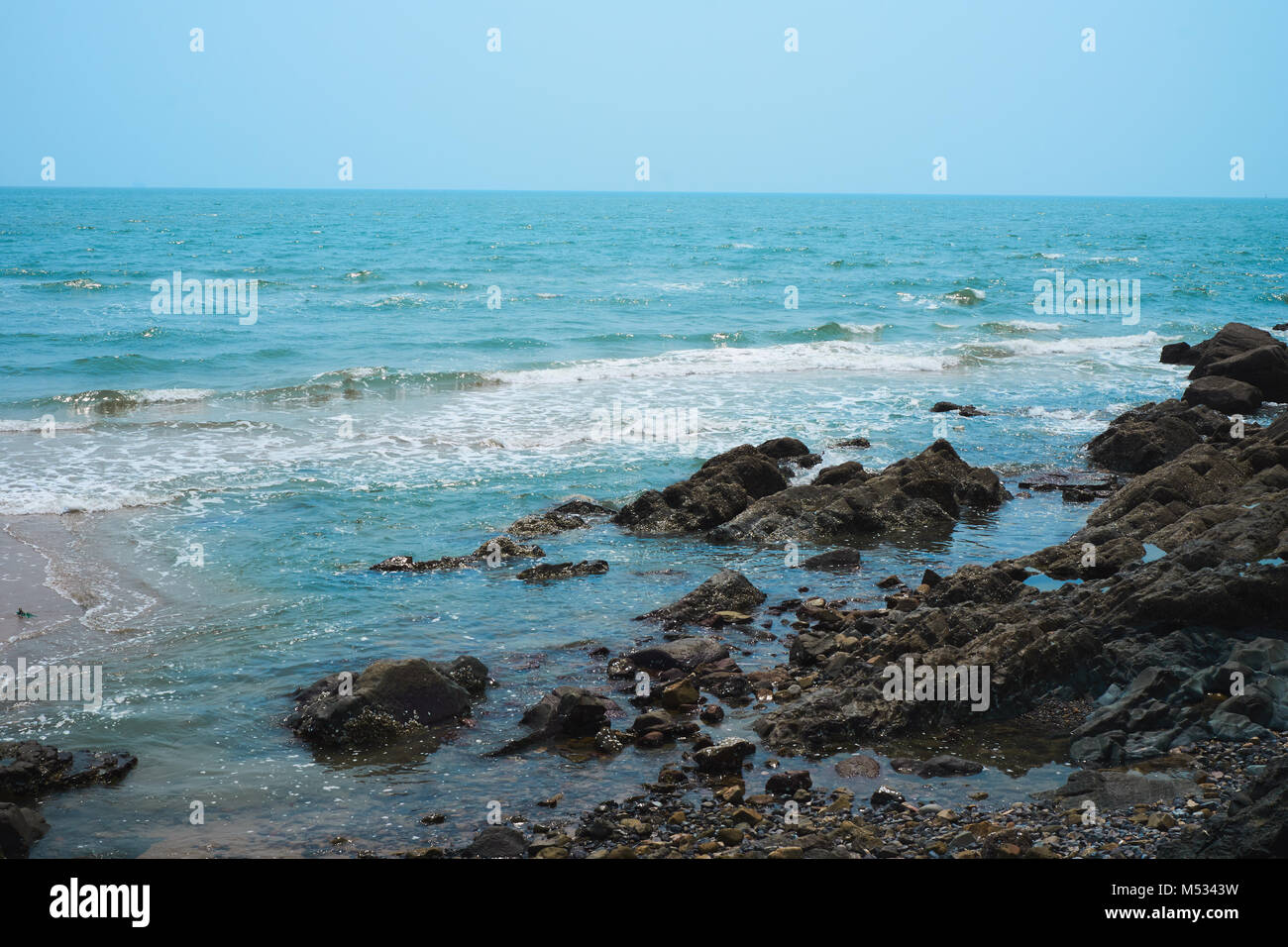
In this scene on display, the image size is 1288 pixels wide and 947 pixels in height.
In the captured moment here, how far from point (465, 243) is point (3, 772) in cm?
7723

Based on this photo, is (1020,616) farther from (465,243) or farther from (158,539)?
(465,243)

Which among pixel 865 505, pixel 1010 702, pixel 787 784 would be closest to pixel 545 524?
pixel 865 505

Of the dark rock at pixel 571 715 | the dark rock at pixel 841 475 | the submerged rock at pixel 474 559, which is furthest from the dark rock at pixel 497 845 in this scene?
the dark rock at pixel 841 475

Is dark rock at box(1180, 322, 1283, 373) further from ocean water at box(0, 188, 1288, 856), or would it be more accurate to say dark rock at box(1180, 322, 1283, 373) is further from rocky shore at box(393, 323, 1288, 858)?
rocky shore at box(393, 323, 1288, 858)

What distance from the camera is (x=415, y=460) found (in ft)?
71.0

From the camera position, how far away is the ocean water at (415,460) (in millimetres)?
9188

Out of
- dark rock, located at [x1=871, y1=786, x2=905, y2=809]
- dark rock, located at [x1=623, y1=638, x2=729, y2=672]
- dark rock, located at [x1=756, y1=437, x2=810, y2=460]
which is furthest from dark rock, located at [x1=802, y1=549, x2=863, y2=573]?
dark rock, located at [x1=871, y1=786, x2=905, y2=809]

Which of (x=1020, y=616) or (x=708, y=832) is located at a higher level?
(x=1020, y=616)

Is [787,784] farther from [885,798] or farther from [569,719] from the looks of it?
[569,719]

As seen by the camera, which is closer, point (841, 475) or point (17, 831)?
point (17, 831)

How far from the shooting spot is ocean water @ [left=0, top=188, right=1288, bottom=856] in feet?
30.1
